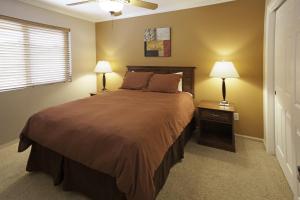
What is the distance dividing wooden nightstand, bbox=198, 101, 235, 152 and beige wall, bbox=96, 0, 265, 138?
33 cm

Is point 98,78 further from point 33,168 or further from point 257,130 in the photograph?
point 257,130

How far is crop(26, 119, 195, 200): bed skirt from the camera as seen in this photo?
160 cm

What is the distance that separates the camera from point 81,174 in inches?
68.7

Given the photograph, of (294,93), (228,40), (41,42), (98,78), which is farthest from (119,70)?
(294,93)

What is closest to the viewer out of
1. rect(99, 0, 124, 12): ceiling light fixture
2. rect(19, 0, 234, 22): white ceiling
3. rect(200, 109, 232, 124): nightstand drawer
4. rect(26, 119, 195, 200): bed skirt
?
rect(26, 119, 195, 200): bed skirt

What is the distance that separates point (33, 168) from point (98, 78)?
2782 mm

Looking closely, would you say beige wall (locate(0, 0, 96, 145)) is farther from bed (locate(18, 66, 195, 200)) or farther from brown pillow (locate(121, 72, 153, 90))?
brown pillow (locate(121, 72, 153, 90))

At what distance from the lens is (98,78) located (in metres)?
4.59

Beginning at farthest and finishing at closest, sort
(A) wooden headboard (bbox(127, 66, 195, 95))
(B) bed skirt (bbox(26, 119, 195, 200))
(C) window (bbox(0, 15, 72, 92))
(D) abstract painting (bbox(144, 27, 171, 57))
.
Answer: (D) abstract painting (bbox(144, 27, 171, 57))
(A) wooden headboard (bbox(127, 66, 195, 95))
(C) window (bbox(0, 15, 72, 92))
(B) bed skirt (bbox(26, 119, 195, 200))

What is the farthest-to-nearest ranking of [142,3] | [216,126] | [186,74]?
[186,74]
[216,126]
[142,3]

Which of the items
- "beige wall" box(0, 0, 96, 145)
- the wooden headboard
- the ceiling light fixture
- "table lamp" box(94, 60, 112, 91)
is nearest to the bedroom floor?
"beige wall" box(0, 0, 96, 145)

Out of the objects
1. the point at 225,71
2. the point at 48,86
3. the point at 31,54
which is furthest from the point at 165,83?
the point at 31,54

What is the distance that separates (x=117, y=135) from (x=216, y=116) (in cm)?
177

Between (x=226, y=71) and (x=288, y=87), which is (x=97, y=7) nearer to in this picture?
(x=226, y=71)
